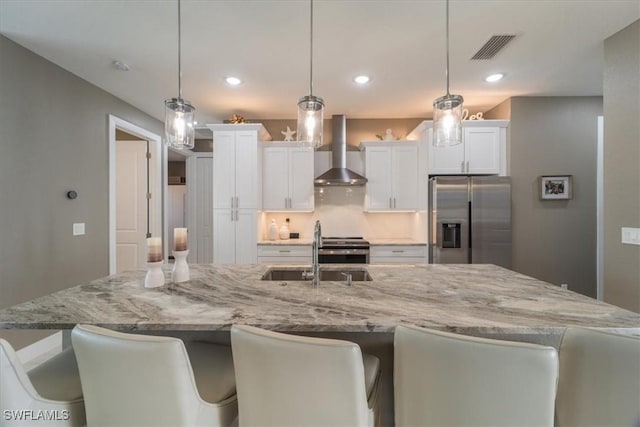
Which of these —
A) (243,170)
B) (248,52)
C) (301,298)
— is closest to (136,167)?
(243,170)

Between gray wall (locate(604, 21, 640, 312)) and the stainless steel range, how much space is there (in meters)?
2.28

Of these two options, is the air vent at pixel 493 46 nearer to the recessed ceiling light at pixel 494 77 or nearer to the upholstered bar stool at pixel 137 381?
the recessed ceiling light at pixel 494 77

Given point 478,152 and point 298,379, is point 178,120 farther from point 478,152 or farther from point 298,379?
point 478,152

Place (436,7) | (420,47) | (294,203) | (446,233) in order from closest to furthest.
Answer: (436,7), (420,47), (446,233), (294,203)

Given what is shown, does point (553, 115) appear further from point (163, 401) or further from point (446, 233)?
point (163, 401)

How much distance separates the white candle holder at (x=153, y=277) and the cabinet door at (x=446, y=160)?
3254mm

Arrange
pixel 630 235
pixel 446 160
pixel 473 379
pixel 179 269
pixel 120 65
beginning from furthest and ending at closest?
pixel 446 160
pixel 120 65
pixel 630 235
pixel 179 269
pixel 473 379

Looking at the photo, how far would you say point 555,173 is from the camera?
3.64 m

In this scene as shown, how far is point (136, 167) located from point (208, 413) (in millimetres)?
4212

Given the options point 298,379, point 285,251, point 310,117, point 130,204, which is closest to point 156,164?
point 130,204

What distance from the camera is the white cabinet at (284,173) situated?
159 inches

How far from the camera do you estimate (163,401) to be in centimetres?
95

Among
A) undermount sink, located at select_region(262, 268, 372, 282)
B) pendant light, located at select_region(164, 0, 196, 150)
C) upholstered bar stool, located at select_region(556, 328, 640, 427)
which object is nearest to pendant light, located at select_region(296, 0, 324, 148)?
pendant light, located at select_region(164, 0, 196, 150)

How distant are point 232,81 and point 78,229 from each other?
223cm
